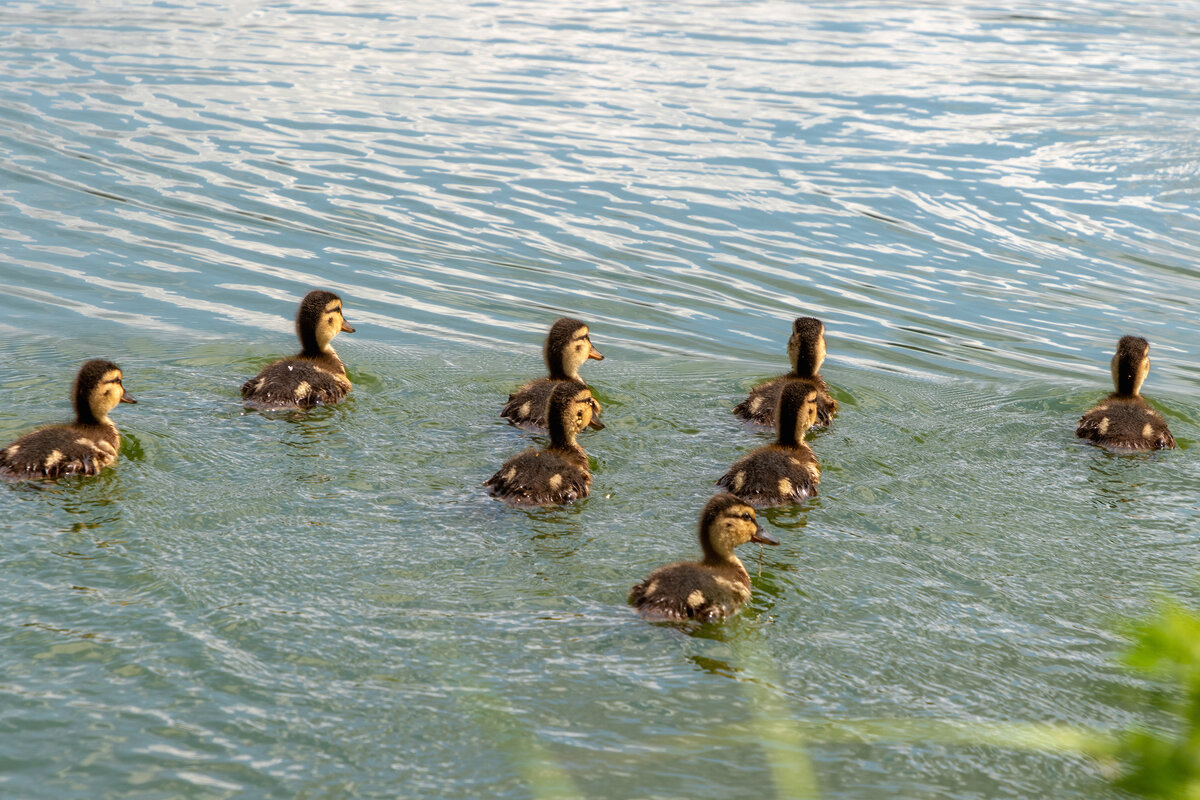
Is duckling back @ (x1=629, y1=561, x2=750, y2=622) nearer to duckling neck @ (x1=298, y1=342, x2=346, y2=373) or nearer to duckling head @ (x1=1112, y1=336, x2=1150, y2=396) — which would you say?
duckling neck @ (x1=298, y1=342, x2=346, y2=373)

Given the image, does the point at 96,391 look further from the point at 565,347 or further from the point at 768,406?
the point at 768,406

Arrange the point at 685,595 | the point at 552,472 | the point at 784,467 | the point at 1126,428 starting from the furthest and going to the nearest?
the point at 1126,428 < the point at 784,467 < the point at 552,472 < the point at 685,595

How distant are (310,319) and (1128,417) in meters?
4.98

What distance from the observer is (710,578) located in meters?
5.12

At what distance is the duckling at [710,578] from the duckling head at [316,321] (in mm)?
3485

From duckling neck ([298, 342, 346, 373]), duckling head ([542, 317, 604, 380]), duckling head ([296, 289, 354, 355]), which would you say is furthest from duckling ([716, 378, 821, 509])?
duckling head ([296, 289, 354, 355])

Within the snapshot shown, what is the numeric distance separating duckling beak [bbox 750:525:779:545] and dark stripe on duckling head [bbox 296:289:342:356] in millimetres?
3571

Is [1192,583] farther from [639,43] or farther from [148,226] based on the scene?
[639,43]

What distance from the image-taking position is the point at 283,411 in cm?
726

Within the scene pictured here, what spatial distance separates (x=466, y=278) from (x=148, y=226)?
323 cm

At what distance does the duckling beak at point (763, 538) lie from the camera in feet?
18.2

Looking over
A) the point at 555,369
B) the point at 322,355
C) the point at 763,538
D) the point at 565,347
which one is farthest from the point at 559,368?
the point at 763,538

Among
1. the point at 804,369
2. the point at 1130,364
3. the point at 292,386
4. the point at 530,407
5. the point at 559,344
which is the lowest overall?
the point at 292,386

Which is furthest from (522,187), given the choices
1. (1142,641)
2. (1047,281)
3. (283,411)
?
(1142,641)
